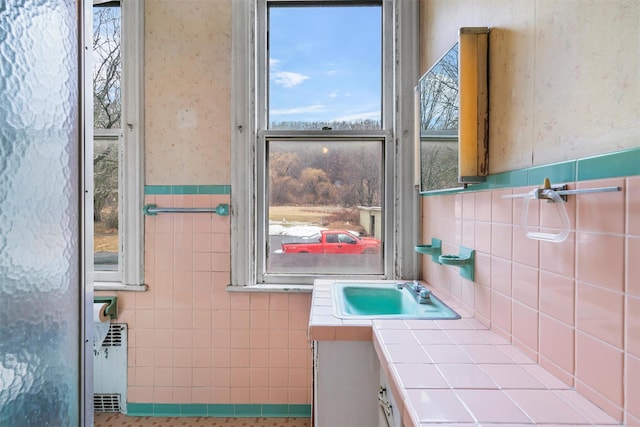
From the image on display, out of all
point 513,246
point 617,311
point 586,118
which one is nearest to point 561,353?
point 617,311

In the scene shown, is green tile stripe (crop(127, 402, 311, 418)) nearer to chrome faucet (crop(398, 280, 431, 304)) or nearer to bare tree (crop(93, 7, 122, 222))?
chrome faucet (crop(398, 280, 431, 304))

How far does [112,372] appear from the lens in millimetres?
1988

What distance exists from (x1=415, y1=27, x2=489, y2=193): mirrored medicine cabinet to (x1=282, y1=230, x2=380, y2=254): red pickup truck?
0.67m

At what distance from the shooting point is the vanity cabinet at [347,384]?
47.3 inches

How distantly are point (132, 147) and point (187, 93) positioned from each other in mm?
443

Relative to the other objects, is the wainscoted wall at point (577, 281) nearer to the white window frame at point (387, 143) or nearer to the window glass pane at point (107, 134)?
the white window frame at point (387, 143)

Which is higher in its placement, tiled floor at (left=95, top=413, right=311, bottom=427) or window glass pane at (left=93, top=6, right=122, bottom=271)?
window glass pane at (left=93, top=6, right=122, bottom=271)

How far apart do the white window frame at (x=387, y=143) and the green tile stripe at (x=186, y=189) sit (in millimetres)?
85

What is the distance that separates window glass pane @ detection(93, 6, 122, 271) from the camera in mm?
2027

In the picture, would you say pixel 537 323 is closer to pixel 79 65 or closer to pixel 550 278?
pixel 550 278

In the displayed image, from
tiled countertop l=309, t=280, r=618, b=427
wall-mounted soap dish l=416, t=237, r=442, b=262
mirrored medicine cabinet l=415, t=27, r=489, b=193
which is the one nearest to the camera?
tiled countertop l=309, t=280, r=618, b=427

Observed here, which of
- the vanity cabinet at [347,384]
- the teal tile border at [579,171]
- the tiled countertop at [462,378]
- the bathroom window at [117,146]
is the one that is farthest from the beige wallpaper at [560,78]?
the bathroom window at [117,146]

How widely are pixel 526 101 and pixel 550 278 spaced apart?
49cm

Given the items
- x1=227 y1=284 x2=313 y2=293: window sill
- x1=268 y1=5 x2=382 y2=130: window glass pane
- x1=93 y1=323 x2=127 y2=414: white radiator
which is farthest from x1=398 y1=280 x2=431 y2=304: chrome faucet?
x1=93 y1=323 x2=127 y2=414: white radiator
